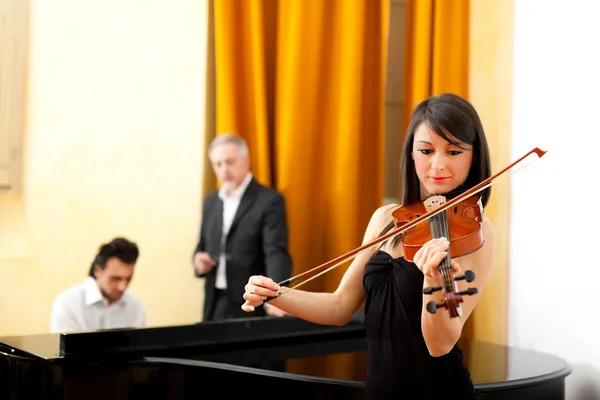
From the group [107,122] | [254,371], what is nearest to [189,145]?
[107,122]

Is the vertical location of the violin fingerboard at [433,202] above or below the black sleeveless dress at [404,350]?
above

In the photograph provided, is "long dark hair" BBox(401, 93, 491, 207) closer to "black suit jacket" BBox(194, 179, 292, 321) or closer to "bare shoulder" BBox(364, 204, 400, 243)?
"bare shoulder" BBox(364, 204, 400, 243)

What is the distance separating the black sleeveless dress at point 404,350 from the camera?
4.65 ft

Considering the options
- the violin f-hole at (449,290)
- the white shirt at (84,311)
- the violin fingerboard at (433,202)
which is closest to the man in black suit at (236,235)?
the white shirt at (84,311)

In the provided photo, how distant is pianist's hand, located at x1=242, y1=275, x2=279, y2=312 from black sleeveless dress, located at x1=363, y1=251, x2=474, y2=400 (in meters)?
0.22

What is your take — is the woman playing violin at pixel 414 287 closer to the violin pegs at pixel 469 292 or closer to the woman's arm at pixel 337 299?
the woman's arm at pixel 337 299

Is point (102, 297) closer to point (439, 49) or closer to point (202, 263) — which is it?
point (202, 263)

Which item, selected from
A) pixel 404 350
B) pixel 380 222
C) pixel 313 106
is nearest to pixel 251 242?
pixel 313 106

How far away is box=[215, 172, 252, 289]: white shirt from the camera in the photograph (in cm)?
336

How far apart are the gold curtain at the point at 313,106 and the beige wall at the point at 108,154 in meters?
0.21

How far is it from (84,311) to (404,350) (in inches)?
75.0

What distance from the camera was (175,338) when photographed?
2346 mm

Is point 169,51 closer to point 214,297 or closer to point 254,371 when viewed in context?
point 214,297

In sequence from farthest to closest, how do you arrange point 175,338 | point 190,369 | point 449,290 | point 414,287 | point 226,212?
point 226,212 → point 175,338 → point 190,369 → point 414,287 → point 449,290
